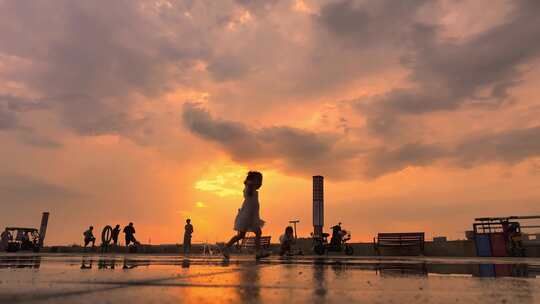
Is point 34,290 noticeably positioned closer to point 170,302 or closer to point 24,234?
point 170,302

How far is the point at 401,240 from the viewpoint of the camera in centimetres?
2006

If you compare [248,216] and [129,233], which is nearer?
[248,216]

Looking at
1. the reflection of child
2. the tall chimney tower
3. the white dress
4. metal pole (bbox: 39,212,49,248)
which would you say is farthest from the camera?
the tall chimney tower

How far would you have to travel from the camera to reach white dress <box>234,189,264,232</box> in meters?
9.09

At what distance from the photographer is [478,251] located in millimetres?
18281

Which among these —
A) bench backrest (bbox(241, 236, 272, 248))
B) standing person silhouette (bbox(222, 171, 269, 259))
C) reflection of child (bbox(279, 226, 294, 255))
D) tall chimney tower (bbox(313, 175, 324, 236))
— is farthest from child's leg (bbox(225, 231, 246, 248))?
tall chimney tower (bbox(313, 175, 324, 236))

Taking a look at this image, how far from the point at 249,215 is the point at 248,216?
0.03 m

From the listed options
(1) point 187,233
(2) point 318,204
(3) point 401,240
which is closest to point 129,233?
(1) point 187,233

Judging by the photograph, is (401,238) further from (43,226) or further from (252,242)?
(43,226)

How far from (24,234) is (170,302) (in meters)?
33.1

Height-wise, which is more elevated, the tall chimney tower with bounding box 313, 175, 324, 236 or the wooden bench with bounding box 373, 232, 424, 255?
the tall chimney tower with bounding box 313, 175, 324, 236

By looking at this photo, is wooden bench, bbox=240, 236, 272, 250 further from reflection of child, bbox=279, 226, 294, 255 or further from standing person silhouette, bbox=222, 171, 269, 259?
standing person silhouette, bbox=222, 171, 269, 259

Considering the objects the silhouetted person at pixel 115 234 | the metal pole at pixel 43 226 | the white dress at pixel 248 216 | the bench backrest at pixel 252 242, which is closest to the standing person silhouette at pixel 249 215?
the white dress at pixel 248 216

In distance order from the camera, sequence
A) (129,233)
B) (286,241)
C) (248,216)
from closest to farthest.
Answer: (248,216), (286,241), (129,233)
